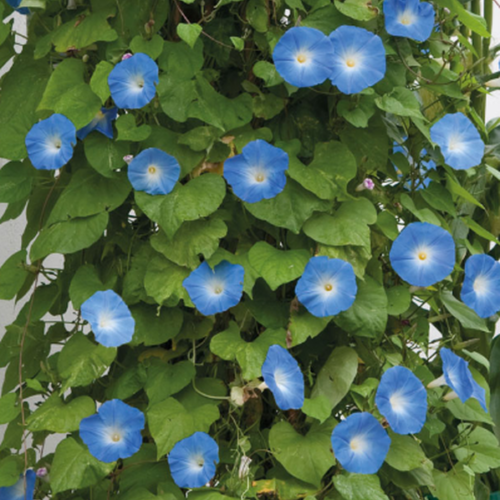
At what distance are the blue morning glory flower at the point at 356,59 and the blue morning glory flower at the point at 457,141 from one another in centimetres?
13

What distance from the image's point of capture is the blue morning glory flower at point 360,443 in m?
1.00

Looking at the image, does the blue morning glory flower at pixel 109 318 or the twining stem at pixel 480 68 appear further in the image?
the twining stem at pixel 480 68

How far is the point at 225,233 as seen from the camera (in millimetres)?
1031

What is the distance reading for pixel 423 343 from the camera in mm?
1209

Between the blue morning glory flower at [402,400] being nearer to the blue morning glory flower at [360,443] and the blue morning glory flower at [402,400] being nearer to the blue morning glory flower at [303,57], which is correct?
the blue morning glory flower at [360,443]

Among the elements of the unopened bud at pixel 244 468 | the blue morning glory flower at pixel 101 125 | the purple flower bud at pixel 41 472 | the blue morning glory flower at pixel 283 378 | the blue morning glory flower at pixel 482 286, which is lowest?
the purple flower bud at pixel 41 472

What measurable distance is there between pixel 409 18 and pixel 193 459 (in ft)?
2.00

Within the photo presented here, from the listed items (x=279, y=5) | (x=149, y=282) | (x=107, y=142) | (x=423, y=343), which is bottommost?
(x=423, y=343)

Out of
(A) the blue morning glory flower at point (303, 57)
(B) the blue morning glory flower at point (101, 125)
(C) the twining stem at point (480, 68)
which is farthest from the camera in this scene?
(C) the twining stem at point (480, 68)

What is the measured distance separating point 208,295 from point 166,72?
29cm

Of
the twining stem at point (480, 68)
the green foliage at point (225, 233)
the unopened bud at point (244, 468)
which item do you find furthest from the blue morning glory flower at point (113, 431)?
the twining stem at point (480, 68)

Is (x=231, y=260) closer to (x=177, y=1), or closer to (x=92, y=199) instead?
(x=92, y=199)

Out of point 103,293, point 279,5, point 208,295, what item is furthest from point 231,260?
point 279,5

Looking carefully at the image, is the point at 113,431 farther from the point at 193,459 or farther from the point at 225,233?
the point at 225,233
